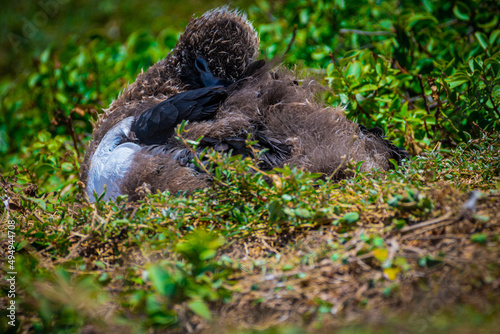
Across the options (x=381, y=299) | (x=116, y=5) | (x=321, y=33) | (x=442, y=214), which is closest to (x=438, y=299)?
(x=381, y=299)

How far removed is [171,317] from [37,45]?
233 inches

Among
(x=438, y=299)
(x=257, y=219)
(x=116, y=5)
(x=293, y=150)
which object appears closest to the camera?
(x=438, y=299)

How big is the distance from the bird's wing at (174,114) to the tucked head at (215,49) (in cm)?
37

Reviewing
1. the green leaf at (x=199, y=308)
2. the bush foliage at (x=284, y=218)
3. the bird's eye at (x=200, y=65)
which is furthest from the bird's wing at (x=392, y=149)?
the green leaf at (x=199, y=308)

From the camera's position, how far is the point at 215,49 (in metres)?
2.50

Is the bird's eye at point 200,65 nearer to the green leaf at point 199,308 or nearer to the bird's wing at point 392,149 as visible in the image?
the bird's wing at point 392,149

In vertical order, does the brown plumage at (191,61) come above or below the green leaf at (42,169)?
above

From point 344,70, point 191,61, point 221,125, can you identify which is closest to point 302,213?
point 221,125

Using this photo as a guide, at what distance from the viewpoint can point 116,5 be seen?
270 inches

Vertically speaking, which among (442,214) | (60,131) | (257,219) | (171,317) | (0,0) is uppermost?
(0,0)

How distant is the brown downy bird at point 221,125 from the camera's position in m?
2.05

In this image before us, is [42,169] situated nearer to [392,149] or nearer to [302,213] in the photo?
[302,213]

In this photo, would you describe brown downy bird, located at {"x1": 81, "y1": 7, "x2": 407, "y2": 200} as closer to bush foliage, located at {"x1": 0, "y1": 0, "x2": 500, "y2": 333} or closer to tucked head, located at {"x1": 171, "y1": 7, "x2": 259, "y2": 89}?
tucked head, located at {"x1": 171, "y1": 7, "x2": 259, "y2": 89}

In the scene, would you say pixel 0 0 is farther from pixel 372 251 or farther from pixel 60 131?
pixel 372 251
